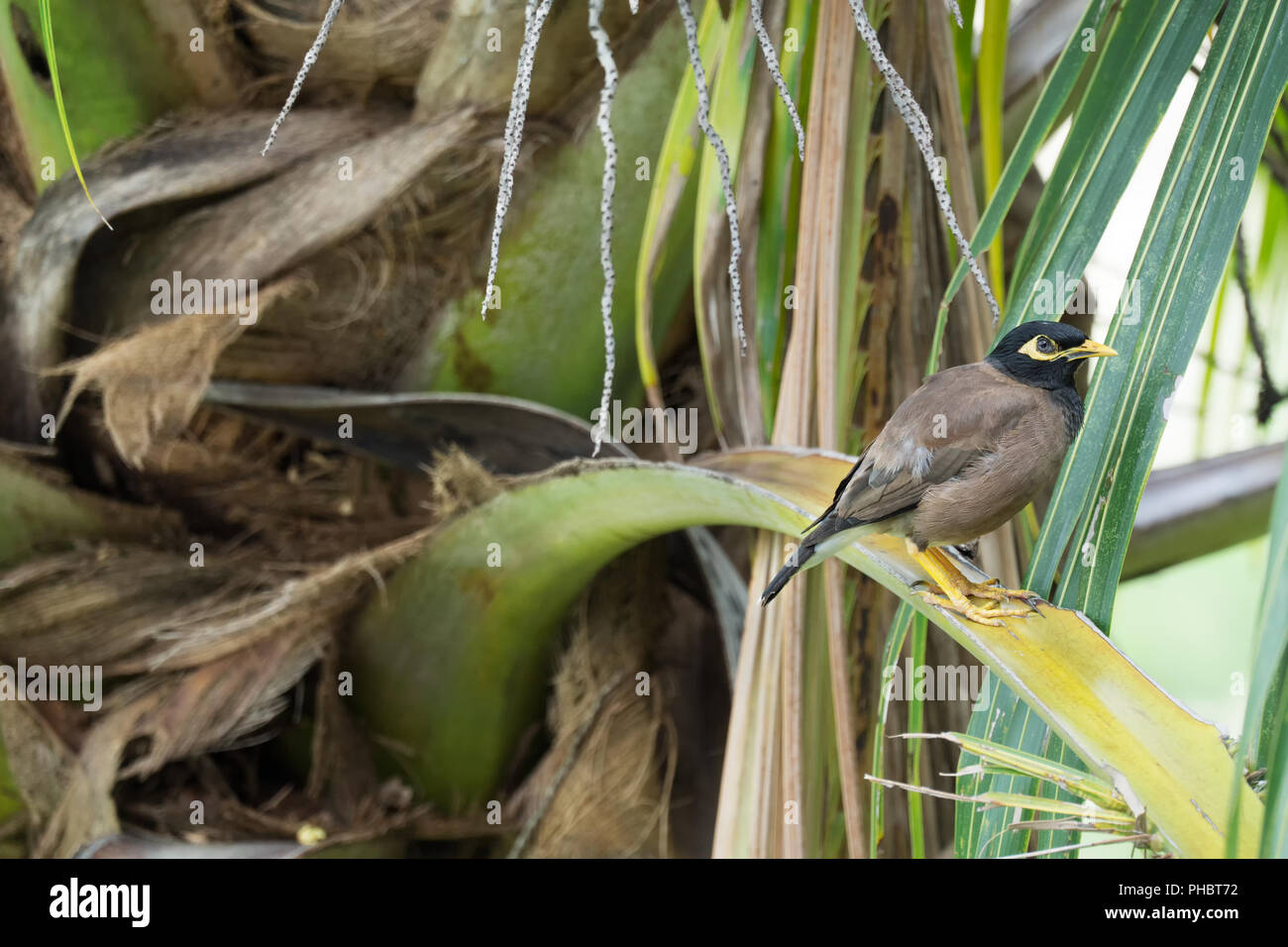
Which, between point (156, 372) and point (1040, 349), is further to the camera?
point (156, 372)

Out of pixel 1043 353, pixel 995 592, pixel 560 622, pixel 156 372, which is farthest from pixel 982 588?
pixel 156 372

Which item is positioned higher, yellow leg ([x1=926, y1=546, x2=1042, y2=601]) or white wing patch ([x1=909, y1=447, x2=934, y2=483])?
white wing patch ([x1=909, y1=447, x2=934, y2=483])

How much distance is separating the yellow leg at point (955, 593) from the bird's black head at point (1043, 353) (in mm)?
126

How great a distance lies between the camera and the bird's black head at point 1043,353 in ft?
2.04

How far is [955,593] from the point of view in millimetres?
622

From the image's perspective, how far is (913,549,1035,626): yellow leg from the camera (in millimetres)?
586

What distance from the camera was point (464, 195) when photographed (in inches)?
40.3

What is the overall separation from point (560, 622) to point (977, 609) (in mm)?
511

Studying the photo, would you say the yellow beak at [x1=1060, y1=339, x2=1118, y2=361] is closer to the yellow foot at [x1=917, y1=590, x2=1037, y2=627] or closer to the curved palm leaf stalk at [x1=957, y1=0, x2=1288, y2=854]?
the curved palm leaf stalk at [x1=957, y1=0, x2=1288, y2=854]

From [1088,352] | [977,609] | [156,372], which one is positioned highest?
[156,372]

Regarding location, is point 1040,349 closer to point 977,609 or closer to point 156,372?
point 977,609

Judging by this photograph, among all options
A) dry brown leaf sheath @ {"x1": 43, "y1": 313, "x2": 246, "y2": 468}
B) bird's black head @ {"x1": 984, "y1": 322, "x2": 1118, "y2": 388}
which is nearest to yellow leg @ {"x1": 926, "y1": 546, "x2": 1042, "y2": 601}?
bird's black head @ {"x1": 984, "y1": 322, "x2": 1118, "y2": 388}
